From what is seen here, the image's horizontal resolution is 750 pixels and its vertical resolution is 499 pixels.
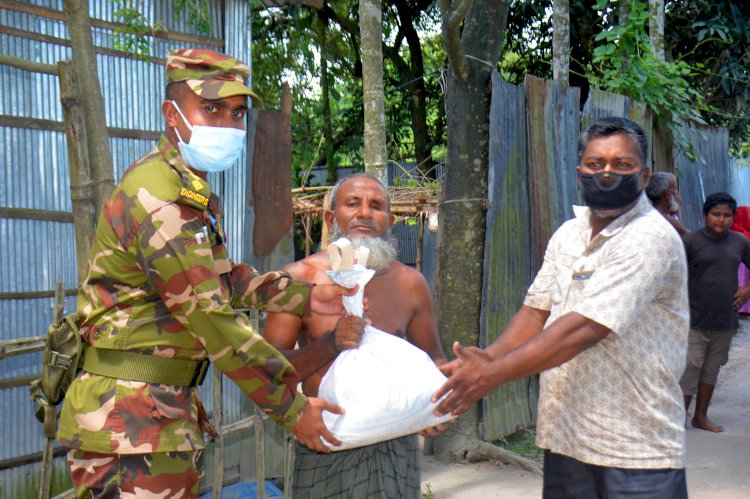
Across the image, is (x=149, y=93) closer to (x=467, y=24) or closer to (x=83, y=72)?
(x=83, y=72)

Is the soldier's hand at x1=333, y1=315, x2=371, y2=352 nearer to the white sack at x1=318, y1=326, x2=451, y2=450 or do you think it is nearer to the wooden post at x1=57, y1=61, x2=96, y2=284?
the white sack at x1=318, y1=326, x2=451, y2=450

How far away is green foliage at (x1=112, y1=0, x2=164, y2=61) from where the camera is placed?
437cm

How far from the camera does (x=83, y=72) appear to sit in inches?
130

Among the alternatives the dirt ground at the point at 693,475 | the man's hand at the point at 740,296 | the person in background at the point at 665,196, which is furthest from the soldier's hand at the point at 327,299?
the man's hand at the point at 740,296

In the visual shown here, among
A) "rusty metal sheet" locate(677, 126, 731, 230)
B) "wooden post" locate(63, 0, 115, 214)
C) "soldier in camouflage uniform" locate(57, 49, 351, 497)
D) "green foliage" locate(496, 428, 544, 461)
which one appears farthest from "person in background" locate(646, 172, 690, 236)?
"soldier in camouflage uniform" locate(57, 49, 351, 497)

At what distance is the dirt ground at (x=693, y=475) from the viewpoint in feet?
17.3

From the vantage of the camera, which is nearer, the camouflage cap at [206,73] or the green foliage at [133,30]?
the camouflage cap at [206,73]

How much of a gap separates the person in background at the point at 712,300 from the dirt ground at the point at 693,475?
33cm

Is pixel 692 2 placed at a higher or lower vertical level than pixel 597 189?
higher

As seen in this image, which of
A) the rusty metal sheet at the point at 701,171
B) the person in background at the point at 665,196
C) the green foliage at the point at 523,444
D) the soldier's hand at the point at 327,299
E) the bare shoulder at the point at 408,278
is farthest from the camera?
the rusty metal sheet at the point at 701,171

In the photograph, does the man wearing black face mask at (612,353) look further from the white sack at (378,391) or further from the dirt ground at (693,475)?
the dirt ground at (693,475)

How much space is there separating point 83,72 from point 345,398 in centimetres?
182

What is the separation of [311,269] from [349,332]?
421 millimetres

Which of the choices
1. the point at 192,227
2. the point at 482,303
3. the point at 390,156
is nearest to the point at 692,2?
the point at 390,156
